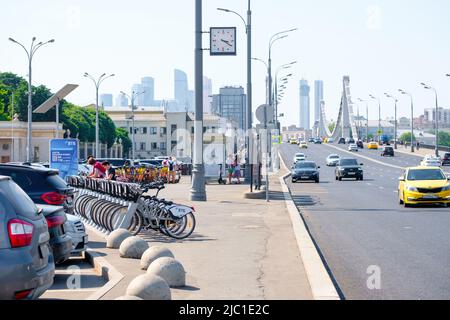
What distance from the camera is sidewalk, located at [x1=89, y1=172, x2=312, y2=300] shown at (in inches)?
398

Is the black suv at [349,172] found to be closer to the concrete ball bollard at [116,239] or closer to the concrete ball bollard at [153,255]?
the concrete ball bollard at [116,239]

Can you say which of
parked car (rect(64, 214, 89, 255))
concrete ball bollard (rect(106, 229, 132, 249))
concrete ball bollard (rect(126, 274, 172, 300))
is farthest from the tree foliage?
concrete ball bollard (rect(126, 274, 172, 300))

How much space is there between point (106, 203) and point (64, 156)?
935 cm

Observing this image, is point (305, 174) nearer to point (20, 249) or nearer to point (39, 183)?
point (39, 183)

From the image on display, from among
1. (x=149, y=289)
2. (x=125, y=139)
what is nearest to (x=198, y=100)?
(x=149, y=289)

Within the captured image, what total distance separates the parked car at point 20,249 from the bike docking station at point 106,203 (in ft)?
26.4

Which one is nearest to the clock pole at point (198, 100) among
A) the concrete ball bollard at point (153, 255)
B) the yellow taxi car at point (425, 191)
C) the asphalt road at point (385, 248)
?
the asphalt road at point (385, 248)

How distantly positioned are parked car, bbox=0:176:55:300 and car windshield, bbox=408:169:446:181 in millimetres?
21041

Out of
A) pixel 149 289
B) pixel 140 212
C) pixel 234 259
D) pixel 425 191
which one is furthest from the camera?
pixel 425 191

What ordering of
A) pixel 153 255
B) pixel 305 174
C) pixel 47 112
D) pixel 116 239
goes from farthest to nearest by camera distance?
pixel 47 112 → pixel 305 174 → pixel 116 239 → pixel 153 255

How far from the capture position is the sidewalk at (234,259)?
10117mm

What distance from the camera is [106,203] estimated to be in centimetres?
1852
